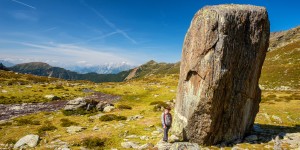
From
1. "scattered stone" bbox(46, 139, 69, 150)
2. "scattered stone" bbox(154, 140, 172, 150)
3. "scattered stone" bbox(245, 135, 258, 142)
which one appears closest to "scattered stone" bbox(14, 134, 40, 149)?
"scattered stone" bbox(46, 139, 69, 150)

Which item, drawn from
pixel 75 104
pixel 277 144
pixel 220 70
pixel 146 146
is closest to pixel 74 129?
pixel 146 146

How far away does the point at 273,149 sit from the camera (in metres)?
17.1

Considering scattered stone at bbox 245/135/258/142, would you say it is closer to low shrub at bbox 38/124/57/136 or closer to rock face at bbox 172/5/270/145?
rock face at bbox 172/5/270/145

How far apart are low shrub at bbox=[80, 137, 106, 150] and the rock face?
682 centimetres

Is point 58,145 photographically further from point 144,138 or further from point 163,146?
point 163,146

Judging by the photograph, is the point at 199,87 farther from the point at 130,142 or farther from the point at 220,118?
the point at 130,142

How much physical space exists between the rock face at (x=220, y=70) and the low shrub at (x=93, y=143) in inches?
269

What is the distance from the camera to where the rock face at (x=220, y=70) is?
16953 millimetres

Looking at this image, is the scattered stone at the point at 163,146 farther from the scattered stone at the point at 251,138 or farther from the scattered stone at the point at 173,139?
the scattered stone at the point at 251,138

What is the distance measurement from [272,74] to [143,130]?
9933 centimetres

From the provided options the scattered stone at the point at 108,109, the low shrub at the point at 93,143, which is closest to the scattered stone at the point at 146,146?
the low shrub at the point at 93,143

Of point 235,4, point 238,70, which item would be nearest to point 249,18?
point 235,4

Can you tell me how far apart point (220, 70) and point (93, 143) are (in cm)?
1255

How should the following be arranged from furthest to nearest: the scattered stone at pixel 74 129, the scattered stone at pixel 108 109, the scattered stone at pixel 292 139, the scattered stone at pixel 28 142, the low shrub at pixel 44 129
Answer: the scattered stone at pixel 108 109 → the scattered stone at pixel 74 129 → the low shrub at pixel 44 129 → the scattered stone at pixel 28 142 → the scattered stone at pixel 292 139
